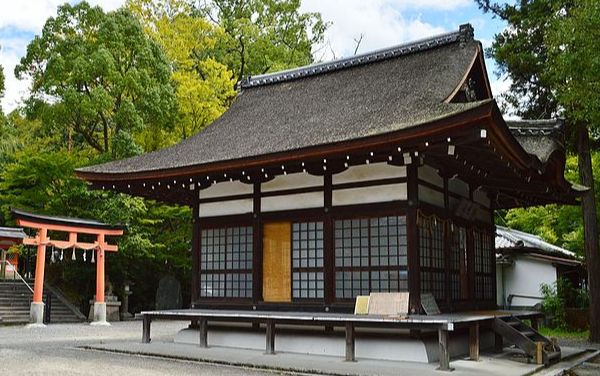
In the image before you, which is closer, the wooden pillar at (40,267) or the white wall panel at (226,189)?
the white wall panel at (226,189)

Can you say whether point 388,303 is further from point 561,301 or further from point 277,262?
point 561,301

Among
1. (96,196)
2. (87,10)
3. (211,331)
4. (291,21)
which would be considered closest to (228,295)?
(211,331)

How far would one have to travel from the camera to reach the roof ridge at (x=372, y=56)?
13.8m

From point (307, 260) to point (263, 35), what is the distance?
77.5 feet

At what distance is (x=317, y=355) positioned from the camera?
11.1m

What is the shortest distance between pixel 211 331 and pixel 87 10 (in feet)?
52.7

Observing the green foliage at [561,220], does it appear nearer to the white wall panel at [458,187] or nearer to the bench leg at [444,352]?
the white wall panel at [458,187]

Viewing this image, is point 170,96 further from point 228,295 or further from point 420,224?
point 420,224

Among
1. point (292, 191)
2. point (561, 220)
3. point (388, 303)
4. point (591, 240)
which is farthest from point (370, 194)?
point (561, 220)

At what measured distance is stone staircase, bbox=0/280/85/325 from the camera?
20.8 m

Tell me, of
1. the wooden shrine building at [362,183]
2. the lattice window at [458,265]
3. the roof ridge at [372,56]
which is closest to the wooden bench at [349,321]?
the wooden shrine building at [362,183]

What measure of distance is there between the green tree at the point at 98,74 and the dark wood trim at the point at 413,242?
1403cm

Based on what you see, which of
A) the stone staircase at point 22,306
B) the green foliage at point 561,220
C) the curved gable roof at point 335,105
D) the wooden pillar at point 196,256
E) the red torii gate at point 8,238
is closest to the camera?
the curved gable roof at point 335,105

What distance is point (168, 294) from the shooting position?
973 inches
